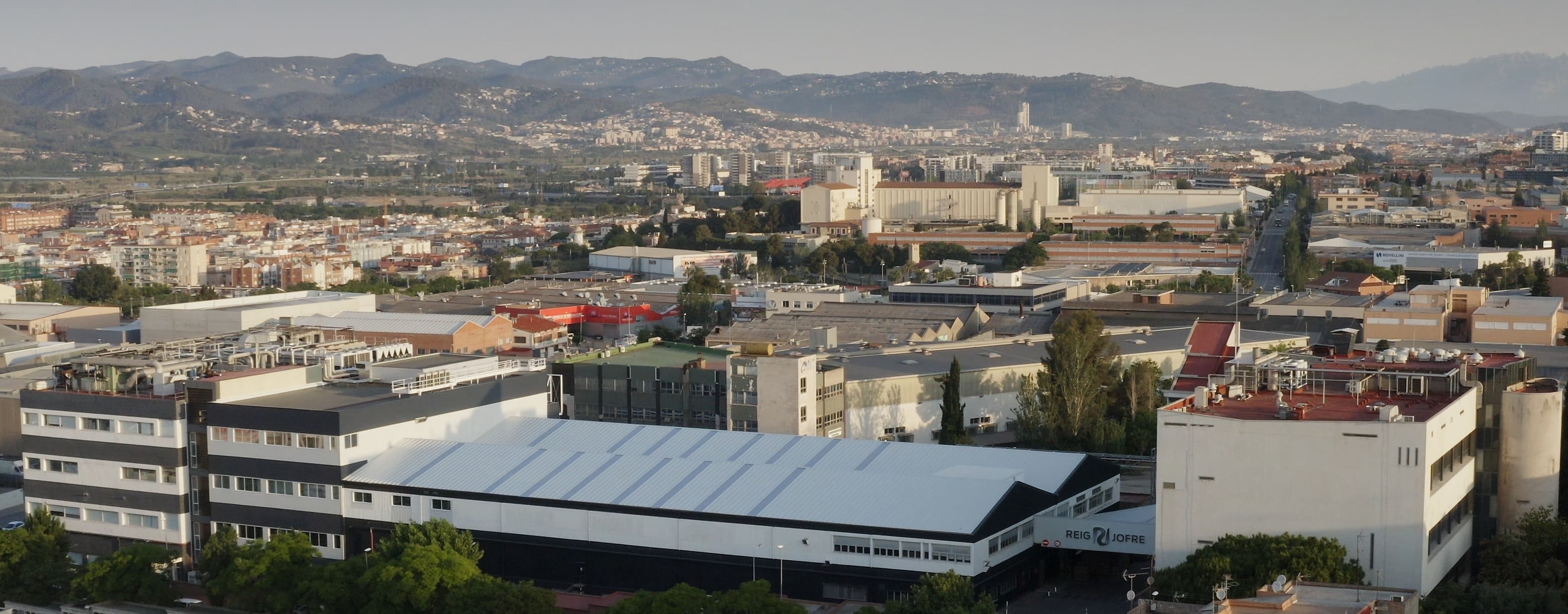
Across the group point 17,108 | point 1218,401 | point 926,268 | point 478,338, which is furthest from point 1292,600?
point 17,108

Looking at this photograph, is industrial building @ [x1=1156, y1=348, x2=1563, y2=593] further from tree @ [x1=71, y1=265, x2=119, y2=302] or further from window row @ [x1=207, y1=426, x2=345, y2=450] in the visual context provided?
tree @ [x1=71, y1=265, x2=119, y2=302]

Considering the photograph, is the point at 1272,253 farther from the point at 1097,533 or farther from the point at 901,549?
the point at 901,549

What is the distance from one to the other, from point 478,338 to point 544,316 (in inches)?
196

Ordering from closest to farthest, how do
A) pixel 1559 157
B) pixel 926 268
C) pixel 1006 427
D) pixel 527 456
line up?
pixel 527 456 < pixel 1006 427 < pixel 926 268 < pixel 1559 157

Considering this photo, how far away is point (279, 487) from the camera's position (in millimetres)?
16734

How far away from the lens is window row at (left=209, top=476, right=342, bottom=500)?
16.6 meters

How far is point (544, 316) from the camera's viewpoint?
34.6m

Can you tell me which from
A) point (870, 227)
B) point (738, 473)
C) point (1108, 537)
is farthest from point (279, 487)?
point (870, 227)

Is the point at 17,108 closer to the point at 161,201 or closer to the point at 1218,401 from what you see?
the point at 161,201

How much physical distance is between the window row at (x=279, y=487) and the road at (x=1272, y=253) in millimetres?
27636

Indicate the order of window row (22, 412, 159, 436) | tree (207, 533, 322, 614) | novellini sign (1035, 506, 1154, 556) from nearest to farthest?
tree (207, 533, 322, 614)
novellini sign (1035, 506, 1154, 556)
window row (22, 412, 159, 436)

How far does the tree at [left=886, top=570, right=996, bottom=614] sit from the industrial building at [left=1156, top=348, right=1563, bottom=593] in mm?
1719

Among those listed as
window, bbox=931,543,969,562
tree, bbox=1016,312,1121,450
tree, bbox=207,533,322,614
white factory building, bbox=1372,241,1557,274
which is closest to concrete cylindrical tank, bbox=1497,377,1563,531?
window, bbox=931,543,969,562

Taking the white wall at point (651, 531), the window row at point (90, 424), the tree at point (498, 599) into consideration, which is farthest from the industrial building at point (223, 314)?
the tree at point (498, 599)
